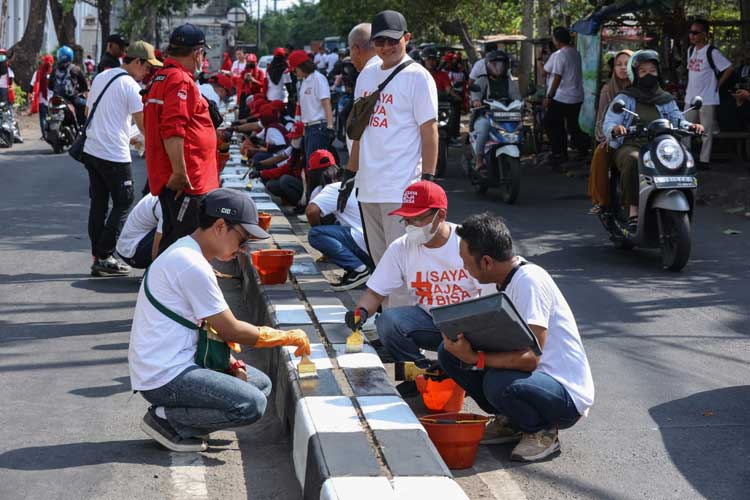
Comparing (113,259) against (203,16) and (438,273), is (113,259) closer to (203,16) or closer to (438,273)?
(438,273)

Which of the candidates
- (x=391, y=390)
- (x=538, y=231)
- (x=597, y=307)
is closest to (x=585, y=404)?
(x=391, y=390)

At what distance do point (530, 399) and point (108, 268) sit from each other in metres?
5.53

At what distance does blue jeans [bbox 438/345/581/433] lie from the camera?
5.21 meters

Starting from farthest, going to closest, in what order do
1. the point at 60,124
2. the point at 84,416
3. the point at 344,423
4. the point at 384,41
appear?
the point at 60,124, the point at 384,41, the point at 84,416, the point at 344,423

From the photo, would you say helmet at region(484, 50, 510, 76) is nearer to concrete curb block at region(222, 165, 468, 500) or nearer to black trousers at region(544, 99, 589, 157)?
black trousers at region(544, 99, 589, 157)

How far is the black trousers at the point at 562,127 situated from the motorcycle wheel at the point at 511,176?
11.3 feet

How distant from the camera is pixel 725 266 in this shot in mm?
10094

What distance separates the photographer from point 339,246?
904 cm

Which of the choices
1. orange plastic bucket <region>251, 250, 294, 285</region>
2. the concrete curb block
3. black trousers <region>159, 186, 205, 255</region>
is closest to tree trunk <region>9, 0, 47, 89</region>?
orange plastic bucket <region>251, 250, 294, 285</region>

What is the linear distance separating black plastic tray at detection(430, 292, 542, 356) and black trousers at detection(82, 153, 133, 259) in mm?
5094

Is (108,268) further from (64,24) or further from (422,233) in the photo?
(64,24)

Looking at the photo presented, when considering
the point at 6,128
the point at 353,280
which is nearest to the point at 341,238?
the point at 353,280

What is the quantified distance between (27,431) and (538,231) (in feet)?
24.5

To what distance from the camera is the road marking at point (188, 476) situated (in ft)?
16.3
